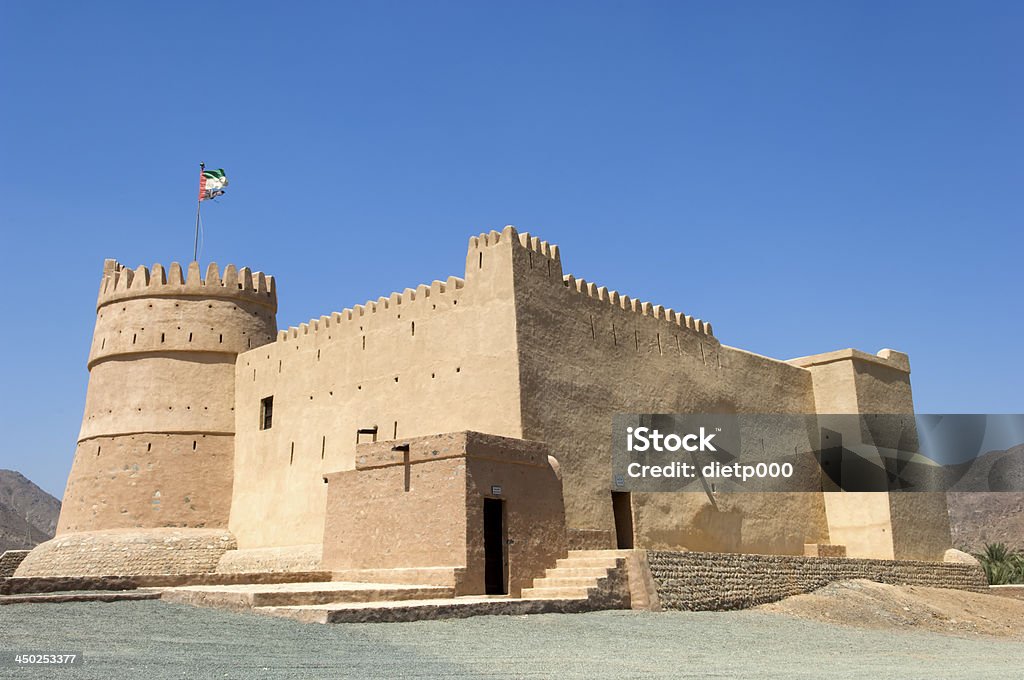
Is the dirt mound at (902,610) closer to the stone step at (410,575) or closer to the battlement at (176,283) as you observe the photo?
the stone step at (410,575)

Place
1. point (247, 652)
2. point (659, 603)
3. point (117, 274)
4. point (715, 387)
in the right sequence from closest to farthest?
point (247, 652) < point (659, 603) < point (715, 387) < point (117, 274)

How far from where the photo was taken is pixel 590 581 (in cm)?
1356

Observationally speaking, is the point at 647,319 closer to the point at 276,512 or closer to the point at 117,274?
the point at 276,512

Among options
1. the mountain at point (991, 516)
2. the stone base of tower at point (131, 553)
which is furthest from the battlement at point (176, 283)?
the mountain at point (991, 516)

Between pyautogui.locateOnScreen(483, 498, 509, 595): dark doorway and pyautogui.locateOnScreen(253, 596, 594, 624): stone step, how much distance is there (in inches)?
39.3

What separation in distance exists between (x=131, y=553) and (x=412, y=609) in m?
11.6

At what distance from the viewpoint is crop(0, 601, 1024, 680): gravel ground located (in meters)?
7.30

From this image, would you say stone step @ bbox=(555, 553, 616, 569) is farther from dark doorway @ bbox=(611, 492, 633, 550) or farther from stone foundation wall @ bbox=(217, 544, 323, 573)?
stone foundation wall @ bbox=(217, 544, 323, 573)

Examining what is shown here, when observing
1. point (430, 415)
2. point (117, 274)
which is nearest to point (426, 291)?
point (430, 415)

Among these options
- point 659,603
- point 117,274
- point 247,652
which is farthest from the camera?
point 117,274

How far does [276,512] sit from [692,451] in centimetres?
869

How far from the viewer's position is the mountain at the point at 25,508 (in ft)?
206

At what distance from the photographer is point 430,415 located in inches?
679

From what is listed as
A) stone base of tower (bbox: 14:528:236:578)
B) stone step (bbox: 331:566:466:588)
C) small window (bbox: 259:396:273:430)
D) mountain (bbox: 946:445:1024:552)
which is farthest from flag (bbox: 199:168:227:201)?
mountain (bbox: 946:445:1024:552)
